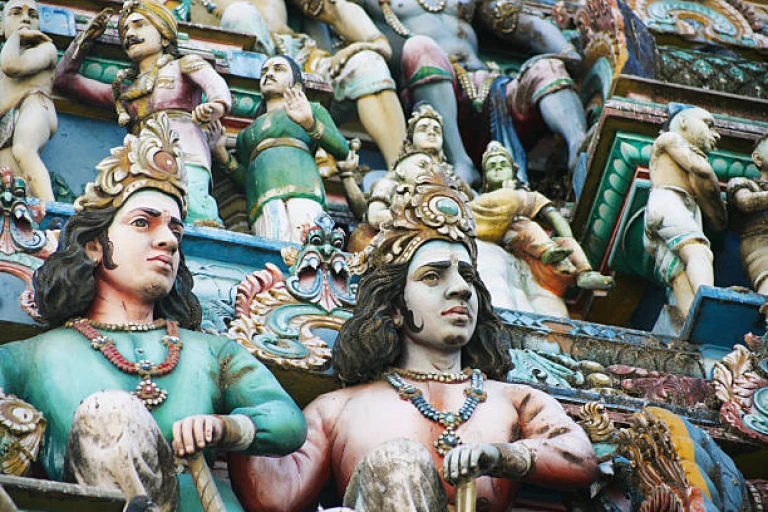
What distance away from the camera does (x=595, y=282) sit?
14047 mm

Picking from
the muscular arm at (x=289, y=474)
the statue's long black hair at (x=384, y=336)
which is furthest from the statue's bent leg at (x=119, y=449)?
the statue's long black hair at (x=384, y=336)

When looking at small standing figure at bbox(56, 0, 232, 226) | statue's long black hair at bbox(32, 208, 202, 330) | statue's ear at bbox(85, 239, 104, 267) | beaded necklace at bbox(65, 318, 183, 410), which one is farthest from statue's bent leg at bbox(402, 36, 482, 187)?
beaded necklace at bbox(65, 318, 183, 410)

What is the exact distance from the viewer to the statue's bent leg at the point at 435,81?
648 inches

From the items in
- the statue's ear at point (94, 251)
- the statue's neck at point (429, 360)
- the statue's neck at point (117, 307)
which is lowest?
the statue's neck at point (117, 307)

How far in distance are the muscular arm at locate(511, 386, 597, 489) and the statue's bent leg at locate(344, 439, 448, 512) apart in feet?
2.27

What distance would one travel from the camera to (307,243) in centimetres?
1230

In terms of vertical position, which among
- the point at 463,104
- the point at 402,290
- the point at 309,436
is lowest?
the point at 309,436

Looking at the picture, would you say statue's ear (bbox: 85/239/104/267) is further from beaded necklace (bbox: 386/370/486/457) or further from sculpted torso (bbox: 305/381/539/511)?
beaded necklace (bbox: 386/370/486/457)

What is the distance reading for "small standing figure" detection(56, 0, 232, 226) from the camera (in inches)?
544

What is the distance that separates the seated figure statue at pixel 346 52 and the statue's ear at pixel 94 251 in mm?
4307

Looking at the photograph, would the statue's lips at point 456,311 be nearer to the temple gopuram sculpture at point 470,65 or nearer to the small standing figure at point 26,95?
the small standing figure at point 26,95

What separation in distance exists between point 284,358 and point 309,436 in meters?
0.56

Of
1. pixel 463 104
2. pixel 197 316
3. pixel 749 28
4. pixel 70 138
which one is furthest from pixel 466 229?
pixel 749 28

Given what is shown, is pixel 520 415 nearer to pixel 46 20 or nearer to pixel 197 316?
pixel 197 316
